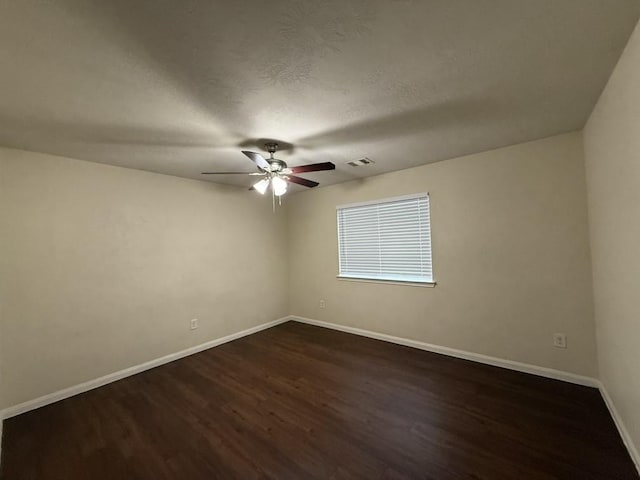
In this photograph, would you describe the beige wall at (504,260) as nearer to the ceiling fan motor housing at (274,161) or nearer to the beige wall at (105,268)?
the ceiling fan motor housing at (274,161)

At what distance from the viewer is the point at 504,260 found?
271cm

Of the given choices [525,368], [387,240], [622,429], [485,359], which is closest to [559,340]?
[525,368]

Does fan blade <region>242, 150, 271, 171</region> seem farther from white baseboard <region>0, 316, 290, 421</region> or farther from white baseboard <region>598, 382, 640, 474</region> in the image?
white baseboard <region>598, 382, 640, 474</region>

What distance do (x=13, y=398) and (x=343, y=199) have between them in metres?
Result: 4.03

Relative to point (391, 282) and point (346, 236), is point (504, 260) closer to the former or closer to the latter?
point (391, 282)

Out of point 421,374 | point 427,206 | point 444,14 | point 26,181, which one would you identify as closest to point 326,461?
point 421,374

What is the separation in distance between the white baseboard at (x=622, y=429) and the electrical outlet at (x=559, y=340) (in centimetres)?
36

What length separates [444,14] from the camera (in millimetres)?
1108

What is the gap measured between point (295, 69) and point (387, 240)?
2.66 m

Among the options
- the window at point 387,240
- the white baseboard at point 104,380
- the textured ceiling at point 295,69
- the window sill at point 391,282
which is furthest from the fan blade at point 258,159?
the white baseboard at point 104,380

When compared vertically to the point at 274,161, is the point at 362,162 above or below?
above

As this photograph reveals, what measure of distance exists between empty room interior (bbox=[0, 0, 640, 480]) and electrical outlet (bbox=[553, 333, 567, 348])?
0.06m

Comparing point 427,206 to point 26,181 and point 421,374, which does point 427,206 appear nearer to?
point 421,374

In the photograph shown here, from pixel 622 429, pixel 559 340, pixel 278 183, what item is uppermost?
pixel 278 183
